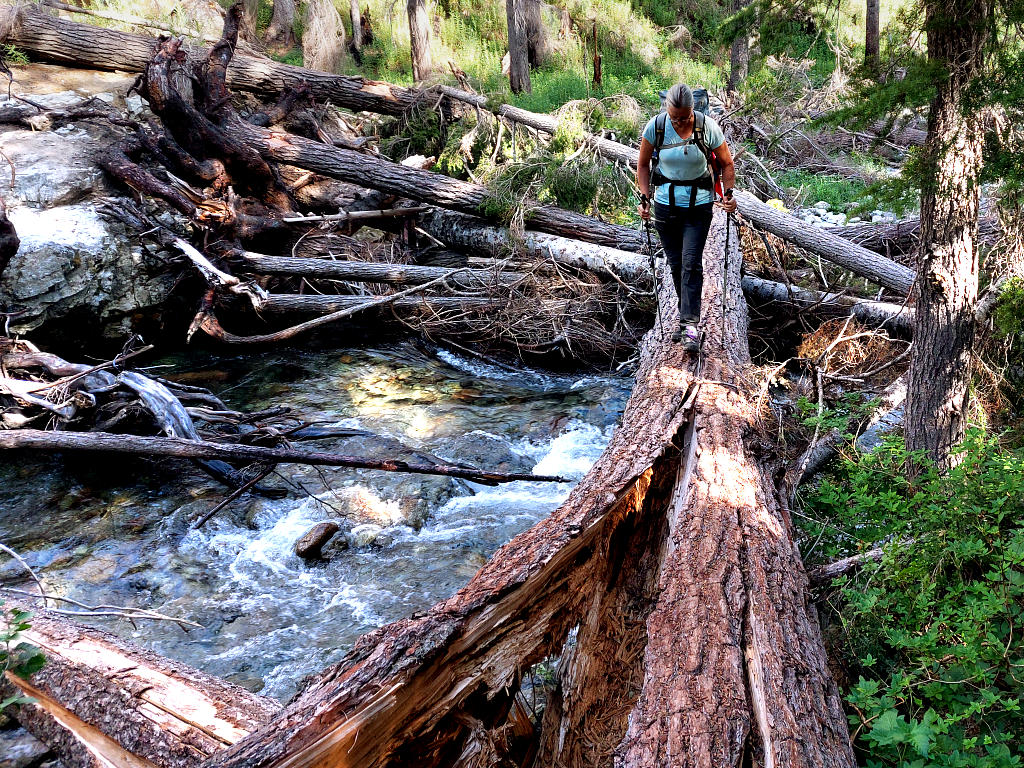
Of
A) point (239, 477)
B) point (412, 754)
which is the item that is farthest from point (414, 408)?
point (412, 754)

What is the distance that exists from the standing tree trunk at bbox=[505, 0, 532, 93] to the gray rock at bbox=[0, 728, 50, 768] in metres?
15.2

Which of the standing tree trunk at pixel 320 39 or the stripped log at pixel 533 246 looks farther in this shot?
the standing tree trunk at pixel 320 39


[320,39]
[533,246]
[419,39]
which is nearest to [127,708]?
[533,246]

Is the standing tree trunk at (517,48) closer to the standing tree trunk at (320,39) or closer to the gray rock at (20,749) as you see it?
the standing tree trunk at (320,39)

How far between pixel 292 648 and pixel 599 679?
2173 mm

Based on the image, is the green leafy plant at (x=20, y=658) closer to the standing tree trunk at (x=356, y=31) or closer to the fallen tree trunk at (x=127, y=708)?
the fallen tree trunk at (x=127, y=708)

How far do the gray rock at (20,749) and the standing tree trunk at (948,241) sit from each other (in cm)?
490

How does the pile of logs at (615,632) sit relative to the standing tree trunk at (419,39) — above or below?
below

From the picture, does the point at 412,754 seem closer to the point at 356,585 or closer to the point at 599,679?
the point at 599,679

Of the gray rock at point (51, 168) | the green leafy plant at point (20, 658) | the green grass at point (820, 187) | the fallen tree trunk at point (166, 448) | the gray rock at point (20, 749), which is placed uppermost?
the gray rock at point (51, 168)

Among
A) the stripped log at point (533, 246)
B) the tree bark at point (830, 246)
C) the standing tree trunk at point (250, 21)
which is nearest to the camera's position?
the tree bark at point (830, 246)

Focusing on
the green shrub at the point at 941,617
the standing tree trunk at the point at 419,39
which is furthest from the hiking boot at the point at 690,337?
the standing tree trunk at the point at 419,39

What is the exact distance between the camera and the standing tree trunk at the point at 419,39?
51.8 ft

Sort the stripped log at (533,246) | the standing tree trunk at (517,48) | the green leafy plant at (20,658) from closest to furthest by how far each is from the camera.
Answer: the green leafy plant at (20,658) → the stripped log at (533,246) → the standing tree trunk at (517,48)
